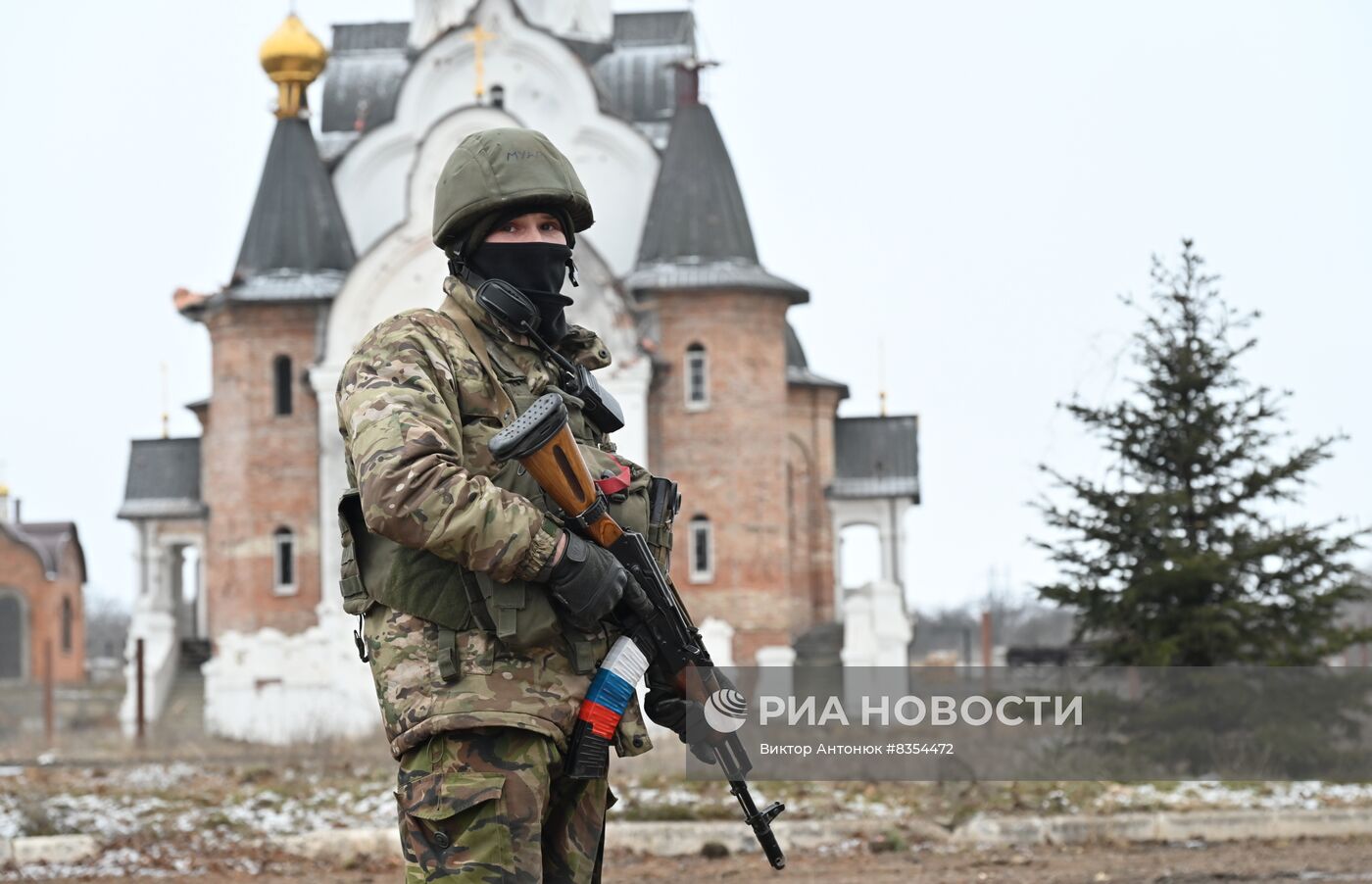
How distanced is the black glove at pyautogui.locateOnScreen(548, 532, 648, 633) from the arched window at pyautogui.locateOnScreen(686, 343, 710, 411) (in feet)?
103

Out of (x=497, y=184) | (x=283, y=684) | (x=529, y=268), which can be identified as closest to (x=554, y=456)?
(x=529, y=268)

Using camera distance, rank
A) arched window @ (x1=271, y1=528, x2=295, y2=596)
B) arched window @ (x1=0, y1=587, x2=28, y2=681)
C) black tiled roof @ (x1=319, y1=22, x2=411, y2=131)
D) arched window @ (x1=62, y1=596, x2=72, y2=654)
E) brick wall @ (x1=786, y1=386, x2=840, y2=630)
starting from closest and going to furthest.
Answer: arched window @ (x1=271, y1=528, x2=295, y2=596)
brick wall @ (x1=786, y1=386, x2=840, y2=630)
black tiled roof @ (x1=319, y1=22, x2=411, y2=131)
arched window @ (x1=0, y1=587, x2=28, y2=681)
arched window @ (x1=62, y1=596, x2=72, y2=654)

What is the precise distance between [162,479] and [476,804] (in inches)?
1472

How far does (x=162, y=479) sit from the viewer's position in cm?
4084

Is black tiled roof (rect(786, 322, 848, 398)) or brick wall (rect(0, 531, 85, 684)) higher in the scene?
black tiled roof (rect(786, 322, 848, 398))

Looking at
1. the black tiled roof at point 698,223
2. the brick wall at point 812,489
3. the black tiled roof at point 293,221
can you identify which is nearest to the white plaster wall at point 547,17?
the black tiled roof at point 293,221

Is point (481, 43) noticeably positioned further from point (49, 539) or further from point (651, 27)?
point (49, 539)

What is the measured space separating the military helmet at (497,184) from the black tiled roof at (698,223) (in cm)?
3076

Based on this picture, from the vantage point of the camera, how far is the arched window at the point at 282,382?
36.9 m

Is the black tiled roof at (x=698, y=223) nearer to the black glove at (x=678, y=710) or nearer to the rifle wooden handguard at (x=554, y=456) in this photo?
the black glove at (x=678, y=710)

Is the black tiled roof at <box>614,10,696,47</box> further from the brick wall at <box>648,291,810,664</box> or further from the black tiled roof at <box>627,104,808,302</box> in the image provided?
the brick wall at <box>648,291,810,664</box>

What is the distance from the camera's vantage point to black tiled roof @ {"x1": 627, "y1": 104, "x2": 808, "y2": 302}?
3619cm

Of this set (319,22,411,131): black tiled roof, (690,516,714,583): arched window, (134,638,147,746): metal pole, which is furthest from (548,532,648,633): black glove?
(319,22,411,131): black tiled roof

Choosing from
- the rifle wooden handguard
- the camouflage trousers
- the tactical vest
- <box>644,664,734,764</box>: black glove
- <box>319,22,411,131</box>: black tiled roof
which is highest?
<box>319,22,411,131</box>: black tiled roof
